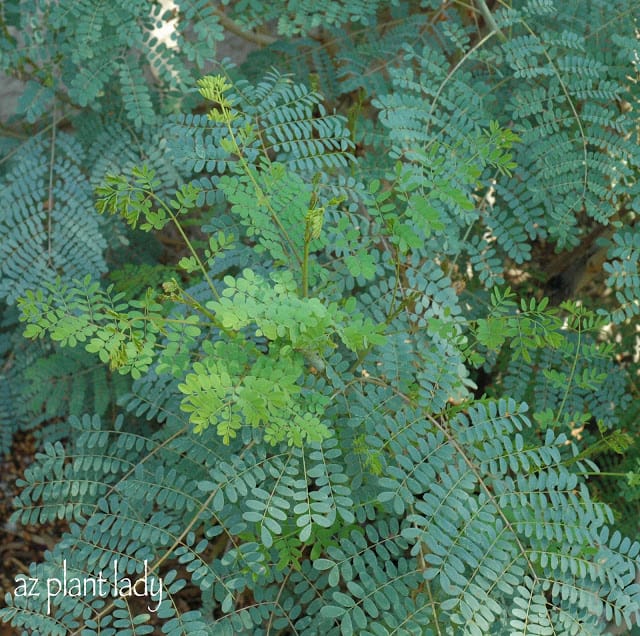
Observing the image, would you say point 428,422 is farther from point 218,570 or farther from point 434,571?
point 218,570

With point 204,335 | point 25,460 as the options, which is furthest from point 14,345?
point 204,335

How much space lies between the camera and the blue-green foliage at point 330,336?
52.9 inches

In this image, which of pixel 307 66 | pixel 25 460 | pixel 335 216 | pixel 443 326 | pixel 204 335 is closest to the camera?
pixel 443 326

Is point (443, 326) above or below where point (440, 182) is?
below

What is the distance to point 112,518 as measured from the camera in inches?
62.3

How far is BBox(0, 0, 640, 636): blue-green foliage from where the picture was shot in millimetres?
1345

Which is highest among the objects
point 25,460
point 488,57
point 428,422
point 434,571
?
point 488,57

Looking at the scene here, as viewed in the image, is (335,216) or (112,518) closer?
(112,518)

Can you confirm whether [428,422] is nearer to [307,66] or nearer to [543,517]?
[543,517]

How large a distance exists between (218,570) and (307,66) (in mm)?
1830

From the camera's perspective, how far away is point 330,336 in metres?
1.54

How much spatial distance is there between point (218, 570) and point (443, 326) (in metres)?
0.70

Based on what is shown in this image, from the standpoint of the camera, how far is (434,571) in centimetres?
127

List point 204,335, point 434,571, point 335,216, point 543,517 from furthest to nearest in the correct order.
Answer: point 204,335
point 335,216
point 543,517
point 434,571
